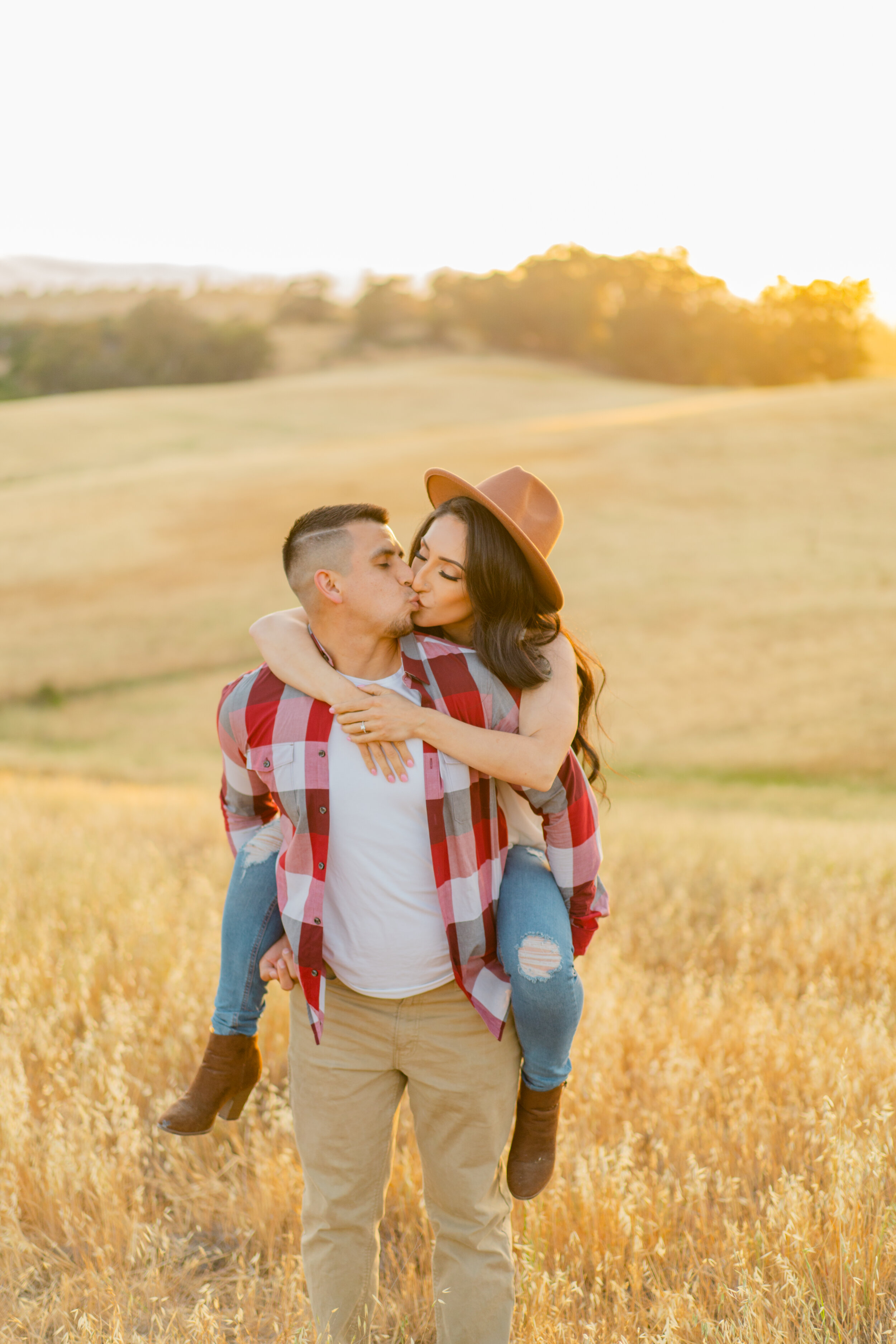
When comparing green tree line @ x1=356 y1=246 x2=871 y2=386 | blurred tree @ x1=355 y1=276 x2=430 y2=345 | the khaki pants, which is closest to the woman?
the khaki pants

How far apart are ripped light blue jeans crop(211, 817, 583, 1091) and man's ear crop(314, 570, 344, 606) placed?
791 millimetres

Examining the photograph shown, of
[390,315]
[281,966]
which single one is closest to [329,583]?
[281,966]

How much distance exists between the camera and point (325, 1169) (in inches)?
110

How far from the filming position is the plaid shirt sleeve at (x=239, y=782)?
111 inches

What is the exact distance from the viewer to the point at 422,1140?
2859mm

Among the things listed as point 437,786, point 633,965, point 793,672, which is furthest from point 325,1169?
point 793,672

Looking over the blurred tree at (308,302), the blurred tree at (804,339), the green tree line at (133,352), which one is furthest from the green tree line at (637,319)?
the green tree line at (133,352)

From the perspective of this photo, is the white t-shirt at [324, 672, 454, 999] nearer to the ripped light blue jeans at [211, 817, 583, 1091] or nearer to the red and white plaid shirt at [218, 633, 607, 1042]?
the red and white plaid shirt at [218, 633, 607, 1042]

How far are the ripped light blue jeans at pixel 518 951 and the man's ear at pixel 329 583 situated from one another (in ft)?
2.60

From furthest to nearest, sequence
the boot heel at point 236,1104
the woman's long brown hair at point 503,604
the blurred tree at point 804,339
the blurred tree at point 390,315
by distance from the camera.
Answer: the blurred tree at point 390,315 < the blurred tree at point 804,339 < the boot heel at point 236,1104 < the woman's long brown hair at point 503,604

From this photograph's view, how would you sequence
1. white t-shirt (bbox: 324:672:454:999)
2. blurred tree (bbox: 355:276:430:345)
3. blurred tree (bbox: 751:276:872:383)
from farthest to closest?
blurred tree (bbox: 355:276:430:345) → blurred tree (bbox: 751:276:872:383) → white t-shirt (bbox: 324:672:454:999)

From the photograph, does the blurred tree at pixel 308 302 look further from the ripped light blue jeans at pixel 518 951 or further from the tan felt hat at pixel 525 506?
the ripped light blue jeans at pixel 518 951

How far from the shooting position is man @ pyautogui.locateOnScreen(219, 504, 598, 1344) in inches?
107

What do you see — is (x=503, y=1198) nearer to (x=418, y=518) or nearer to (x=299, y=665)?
(x=299, y=665)
